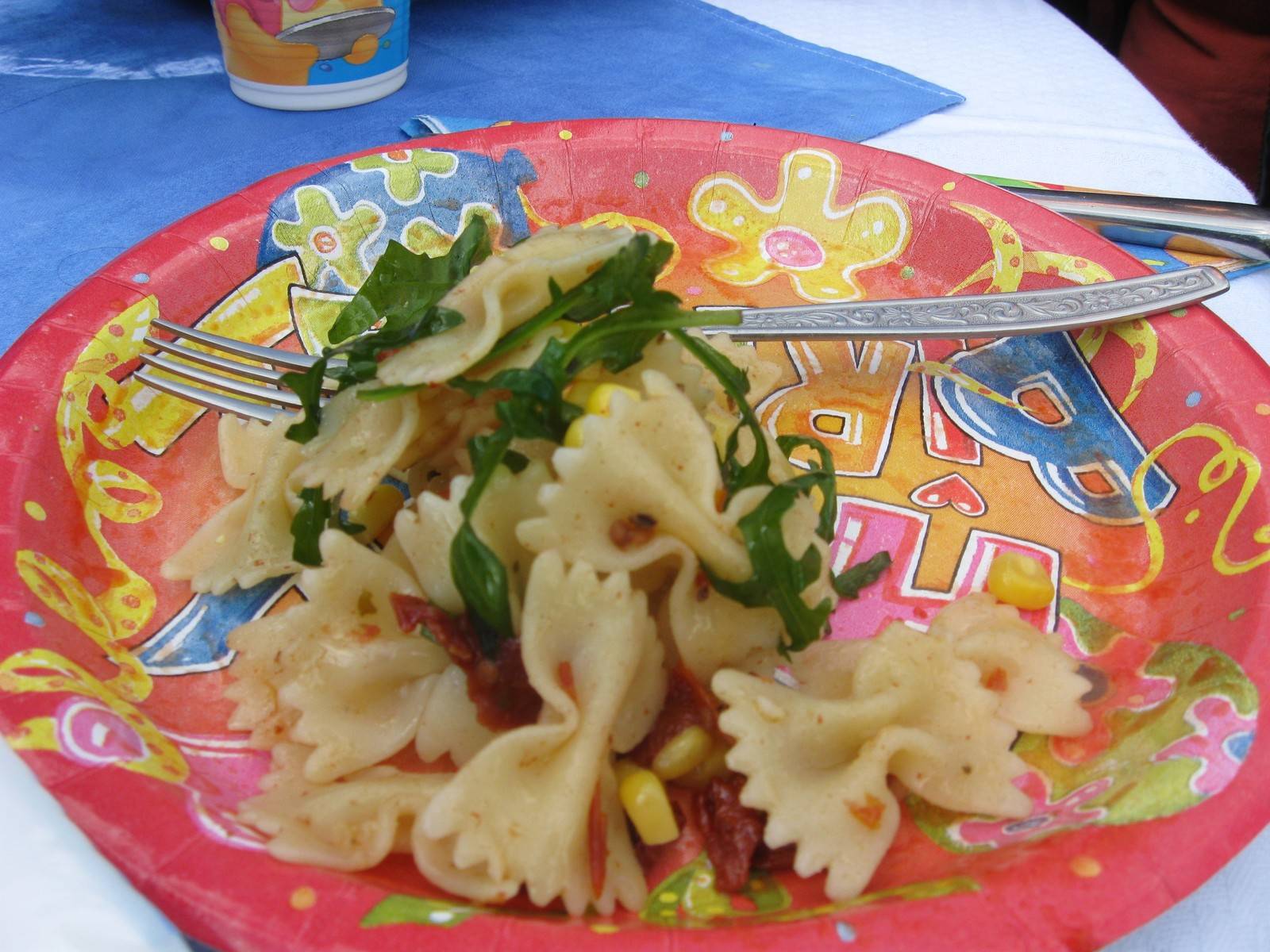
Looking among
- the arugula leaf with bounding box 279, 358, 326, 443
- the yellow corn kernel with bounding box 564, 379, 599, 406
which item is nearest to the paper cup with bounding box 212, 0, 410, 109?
the arugula leaf with bounding box 279, 358, 326, 443

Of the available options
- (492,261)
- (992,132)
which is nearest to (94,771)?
(492,261)

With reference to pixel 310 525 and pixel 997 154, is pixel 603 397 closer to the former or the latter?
pixel 310 525

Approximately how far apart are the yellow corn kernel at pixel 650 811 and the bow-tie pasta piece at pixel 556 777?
0.12ft

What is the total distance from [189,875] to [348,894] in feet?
0.56

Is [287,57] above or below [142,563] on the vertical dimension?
above

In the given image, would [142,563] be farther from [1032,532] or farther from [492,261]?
[1032,532]

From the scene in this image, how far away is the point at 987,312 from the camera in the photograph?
79.0 inches

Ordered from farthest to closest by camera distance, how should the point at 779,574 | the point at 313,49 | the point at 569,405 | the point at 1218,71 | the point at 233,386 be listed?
the point at 1218,71 → the point at 313,49 → the point at 233,386 → the point at 569,405 → the point at 779,574

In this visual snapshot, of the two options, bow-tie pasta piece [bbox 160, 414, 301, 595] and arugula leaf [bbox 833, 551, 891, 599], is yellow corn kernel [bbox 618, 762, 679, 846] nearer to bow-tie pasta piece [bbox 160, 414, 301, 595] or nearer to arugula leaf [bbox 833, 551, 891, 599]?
arugula leaf [bbox 833, 551, 891, 599]

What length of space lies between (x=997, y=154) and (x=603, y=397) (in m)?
2.02

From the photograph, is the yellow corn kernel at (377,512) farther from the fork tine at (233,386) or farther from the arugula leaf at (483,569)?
the arugula leaf at (483,569)

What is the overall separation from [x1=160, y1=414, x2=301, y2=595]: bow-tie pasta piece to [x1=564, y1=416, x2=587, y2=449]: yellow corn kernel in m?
0.54

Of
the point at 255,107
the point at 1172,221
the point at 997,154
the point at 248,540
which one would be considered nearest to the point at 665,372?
the point at 248,540

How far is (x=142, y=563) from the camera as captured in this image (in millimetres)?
1656
